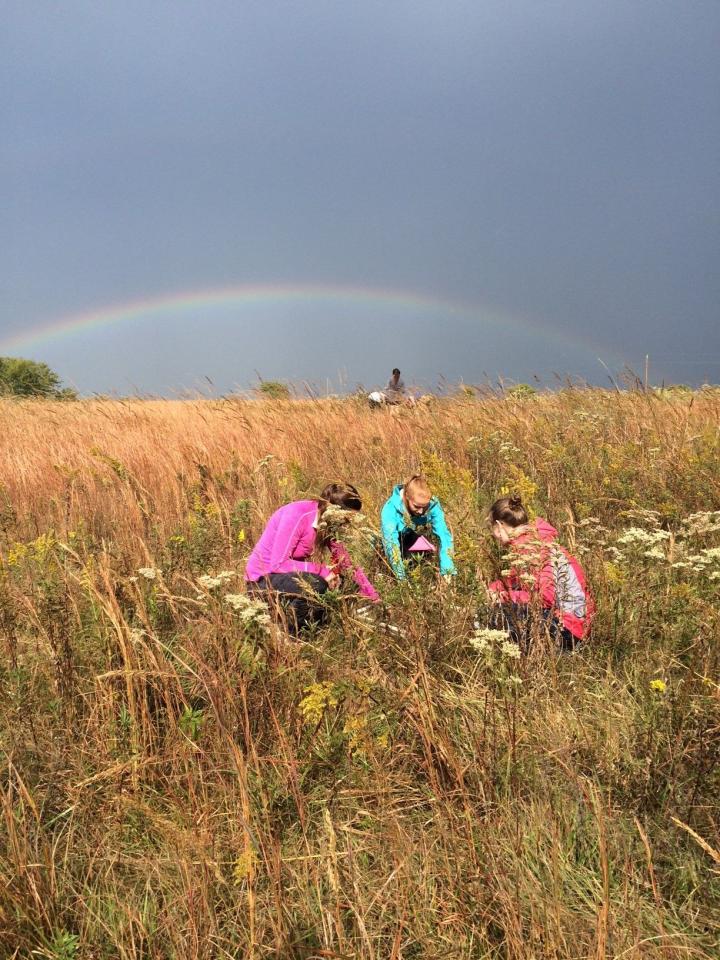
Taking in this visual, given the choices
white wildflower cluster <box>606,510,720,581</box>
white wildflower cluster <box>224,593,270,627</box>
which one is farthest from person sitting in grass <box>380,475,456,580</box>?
white wildflower cluster <box>224,593,270,627</box>

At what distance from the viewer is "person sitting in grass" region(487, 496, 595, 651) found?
2.33m

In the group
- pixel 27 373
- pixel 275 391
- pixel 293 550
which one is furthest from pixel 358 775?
pixel 27 373

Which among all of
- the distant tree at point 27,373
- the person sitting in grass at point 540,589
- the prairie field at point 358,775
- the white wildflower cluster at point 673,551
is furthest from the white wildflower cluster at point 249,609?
the distant tree at point 27,373

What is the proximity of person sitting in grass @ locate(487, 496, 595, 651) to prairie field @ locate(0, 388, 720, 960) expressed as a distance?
0.09m

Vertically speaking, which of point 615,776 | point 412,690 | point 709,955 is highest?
point 412,690

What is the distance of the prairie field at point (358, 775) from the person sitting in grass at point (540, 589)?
0.31ft

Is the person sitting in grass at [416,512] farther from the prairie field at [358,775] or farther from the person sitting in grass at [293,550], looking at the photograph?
the prairie field at [358,775]

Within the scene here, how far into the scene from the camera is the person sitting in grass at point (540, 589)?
233 centimetres

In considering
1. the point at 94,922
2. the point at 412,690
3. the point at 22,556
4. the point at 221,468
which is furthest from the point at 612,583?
the point at 221,468

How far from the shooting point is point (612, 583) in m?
2.81

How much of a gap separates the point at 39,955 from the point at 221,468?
4811 millimetres

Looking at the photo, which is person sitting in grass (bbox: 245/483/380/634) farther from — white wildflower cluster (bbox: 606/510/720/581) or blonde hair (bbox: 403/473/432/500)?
white wildflower cluster (bbox: 606/510/720/581)

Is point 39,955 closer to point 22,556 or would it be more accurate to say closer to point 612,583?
point 22,556

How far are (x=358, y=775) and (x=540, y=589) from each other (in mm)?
1029
